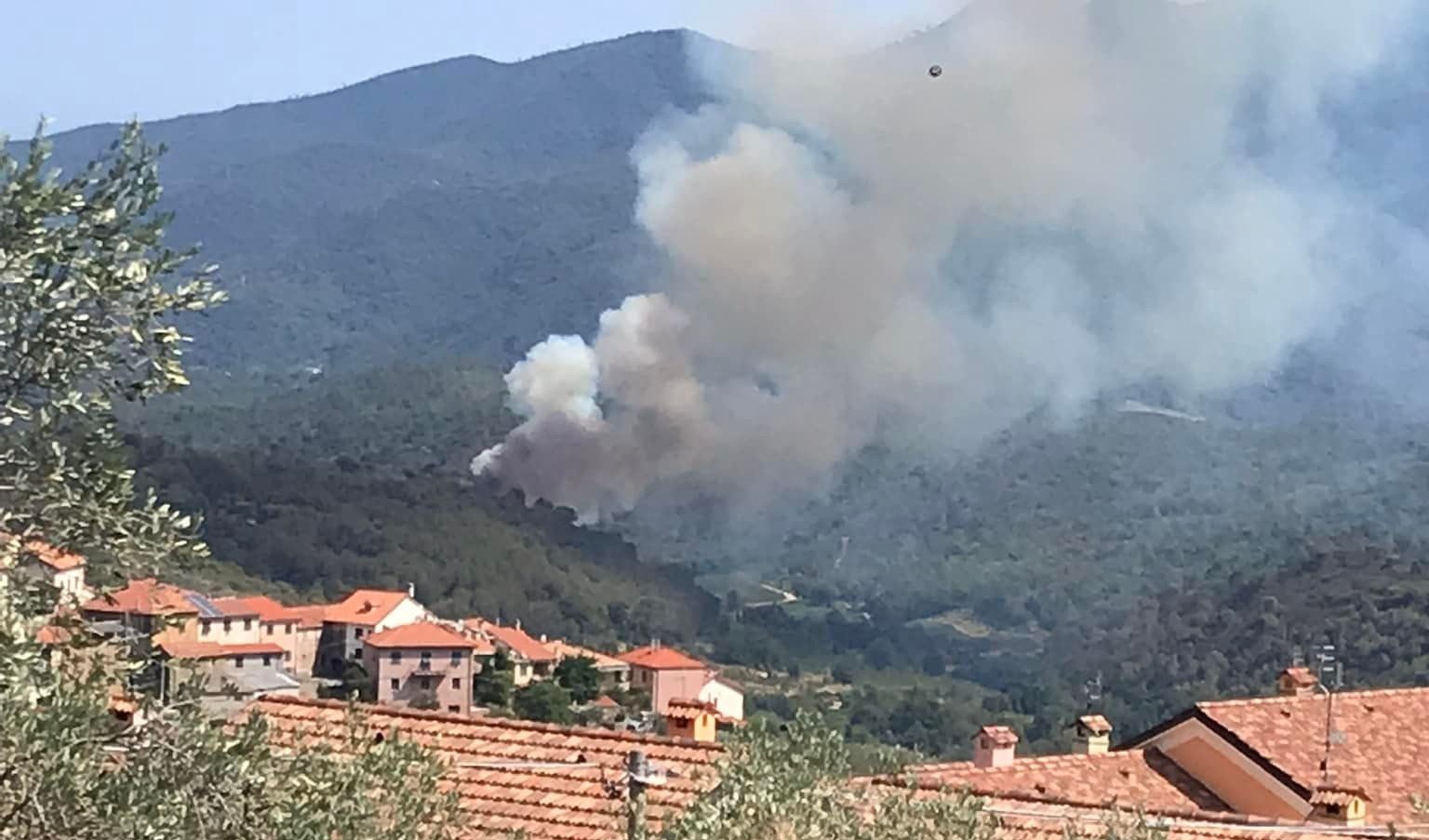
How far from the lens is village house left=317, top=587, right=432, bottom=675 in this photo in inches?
2552

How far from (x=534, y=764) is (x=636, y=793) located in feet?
7.88

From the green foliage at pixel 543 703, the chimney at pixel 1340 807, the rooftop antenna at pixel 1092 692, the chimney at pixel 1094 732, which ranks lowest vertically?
the chimney at pixel 1340 807

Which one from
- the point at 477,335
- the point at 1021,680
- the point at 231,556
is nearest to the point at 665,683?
the point at 1021,680

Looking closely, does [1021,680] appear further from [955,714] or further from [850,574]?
[850,574]

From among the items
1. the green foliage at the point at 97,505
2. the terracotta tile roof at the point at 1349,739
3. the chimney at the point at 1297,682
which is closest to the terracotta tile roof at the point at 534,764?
the green foliage at the point at 97,505

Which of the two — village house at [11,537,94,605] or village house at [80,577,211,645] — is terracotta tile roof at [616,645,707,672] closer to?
village house at [80,577,211,645]

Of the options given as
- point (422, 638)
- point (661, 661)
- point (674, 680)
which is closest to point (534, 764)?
point (674, 680)

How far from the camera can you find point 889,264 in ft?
302

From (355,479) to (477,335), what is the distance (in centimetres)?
7859

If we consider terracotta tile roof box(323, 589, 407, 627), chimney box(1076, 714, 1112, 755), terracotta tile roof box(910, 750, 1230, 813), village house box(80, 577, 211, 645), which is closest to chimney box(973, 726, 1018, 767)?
terracotta tile roof box(910, 750, 1230, 813)

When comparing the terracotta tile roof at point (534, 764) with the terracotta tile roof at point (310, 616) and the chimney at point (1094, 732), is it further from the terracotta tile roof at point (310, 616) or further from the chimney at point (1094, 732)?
the terracotta tile roof at point (310, 616)

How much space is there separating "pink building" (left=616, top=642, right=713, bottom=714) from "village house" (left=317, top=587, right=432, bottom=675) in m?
8.59

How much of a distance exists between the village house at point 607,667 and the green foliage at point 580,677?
0.54m

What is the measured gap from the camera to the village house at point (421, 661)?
194 ft
